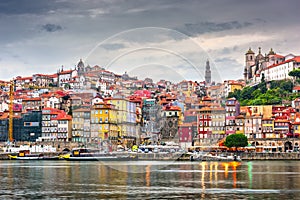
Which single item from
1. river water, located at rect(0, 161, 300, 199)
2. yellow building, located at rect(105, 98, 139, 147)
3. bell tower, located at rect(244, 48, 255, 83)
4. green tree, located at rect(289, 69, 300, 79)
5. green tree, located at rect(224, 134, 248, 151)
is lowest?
river water, located at rect(0, 161, 300, 199)

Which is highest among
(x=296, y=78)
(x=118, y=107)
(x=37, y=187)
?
(x=296, y=78)

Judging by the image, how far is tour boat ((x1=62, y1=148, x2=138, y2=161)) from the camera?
199 ft

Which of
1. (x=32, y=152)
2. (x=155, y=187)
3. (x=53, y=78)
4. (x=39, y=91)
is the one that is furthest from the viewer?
(x=53, y=78)

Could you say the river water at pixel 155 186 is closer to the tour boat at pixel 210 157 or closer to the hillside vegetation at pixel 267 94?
the tour boat at pixel 210 157

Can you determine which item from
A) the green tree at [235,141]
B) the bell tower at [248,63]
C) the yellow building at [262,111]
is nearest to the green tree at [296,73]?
the yellow building at [262,111]

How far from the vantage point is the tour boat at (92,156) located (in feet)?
199

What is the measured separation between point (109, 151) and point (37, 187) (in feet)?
96.8

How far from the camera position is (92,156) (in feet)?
230

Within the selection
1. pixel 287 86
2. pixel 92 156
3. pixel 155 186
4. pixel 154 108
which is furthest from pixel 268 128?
pixel 155 186

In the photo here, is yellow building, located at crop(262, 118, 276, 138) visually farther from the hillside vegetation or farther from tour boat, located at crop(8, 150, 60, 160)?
tour boat, located at crop(8, 150, 60, 160)

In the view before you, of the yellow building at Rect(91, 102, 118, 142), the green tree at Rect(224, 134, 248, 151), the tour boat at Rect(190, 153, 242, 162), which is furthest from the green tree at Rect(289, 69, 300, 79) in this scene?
the yellow building at Rect(91, 102, 118, 142)

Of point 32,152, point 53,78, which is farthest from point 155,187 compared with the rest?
point 53,78

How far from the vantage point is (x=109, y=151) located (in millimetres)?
62344

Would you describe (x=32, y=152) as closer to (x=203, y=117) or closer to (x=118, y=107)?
(x=203, y=117)
